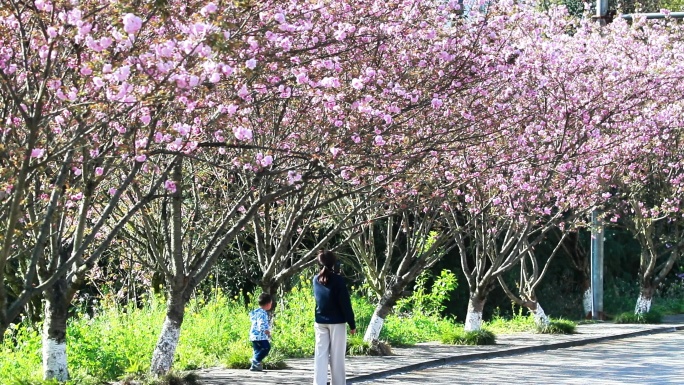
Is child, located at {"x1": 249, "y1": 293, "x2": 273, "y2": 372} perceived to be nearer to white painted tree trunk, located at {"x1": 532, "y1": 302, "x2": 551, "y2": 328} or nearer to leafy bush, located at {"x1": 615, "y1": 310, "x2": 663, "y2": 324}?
white painted tree trunk, located at {"x1": 532, "y1": 302, "x2": 551, "y2": 328}

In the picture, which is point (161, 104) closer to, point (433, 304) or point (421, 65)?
point (421, 65)

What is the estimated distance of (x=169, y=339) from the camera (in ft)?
44.1

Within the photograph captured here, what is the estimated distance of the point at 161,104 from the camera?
9258mm

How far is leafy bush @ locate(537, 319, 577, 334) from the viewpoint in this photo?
924 inches

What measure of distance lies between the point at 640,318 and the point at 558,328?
16.0 ft

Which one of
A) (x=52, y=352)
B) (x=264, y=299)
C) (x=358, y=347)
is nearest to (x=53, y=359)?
(x=52, y=352)

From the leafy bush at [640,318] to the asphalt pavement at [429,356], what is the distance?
979 mm

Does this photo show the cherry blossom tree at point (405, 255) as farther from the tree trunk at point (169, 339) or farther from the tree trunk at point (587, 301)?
the tree trunk at point (587, 301)

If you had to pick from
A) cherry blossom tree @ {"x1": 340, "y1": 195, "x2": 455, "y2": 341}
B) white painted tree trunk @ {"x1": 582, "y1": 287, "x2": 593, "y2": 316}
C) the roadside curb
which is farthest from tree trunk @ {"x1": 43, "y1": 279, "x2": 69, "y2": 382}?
white painted tree trunk @ {"x1": 582, "y1": 287, "x2": 593, "y2": 316}

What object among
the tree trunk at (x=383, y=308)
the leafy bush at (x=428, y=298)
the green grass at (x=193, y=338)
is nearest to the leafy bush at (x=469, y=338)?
the green grass at (x=193, y=338)

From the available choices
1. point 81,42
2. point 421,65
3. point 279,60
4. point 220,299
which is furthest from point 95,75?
point 220,299

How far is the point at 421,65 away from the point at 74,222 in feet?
15.5

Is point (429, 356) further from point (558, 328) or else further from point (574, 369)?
point (558, 328)

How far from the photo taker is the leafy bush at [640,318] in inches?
1077
